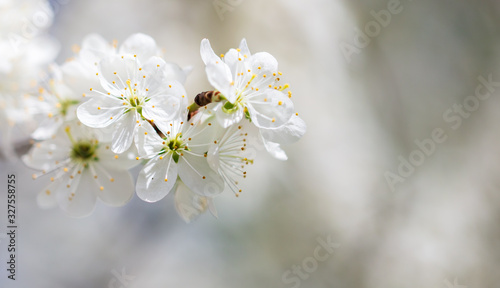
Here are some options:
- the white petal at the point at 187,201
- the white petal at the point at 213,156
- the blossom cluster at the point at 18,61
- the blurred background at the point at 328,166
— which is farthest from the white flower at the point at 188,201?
the blurred background at the point at 328,166

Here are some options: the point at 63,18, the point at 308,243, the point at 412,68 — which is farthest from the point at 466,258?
the point at 63,18

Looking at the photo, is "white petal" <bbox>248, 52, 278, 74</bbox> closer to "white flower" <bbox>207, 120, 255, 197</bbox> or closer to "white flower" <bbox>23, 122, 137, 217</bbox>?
"white flower" <bbox>207, 120, 255, 197</bbox>

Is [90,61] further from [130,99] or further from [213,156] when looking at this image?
[213,156]
